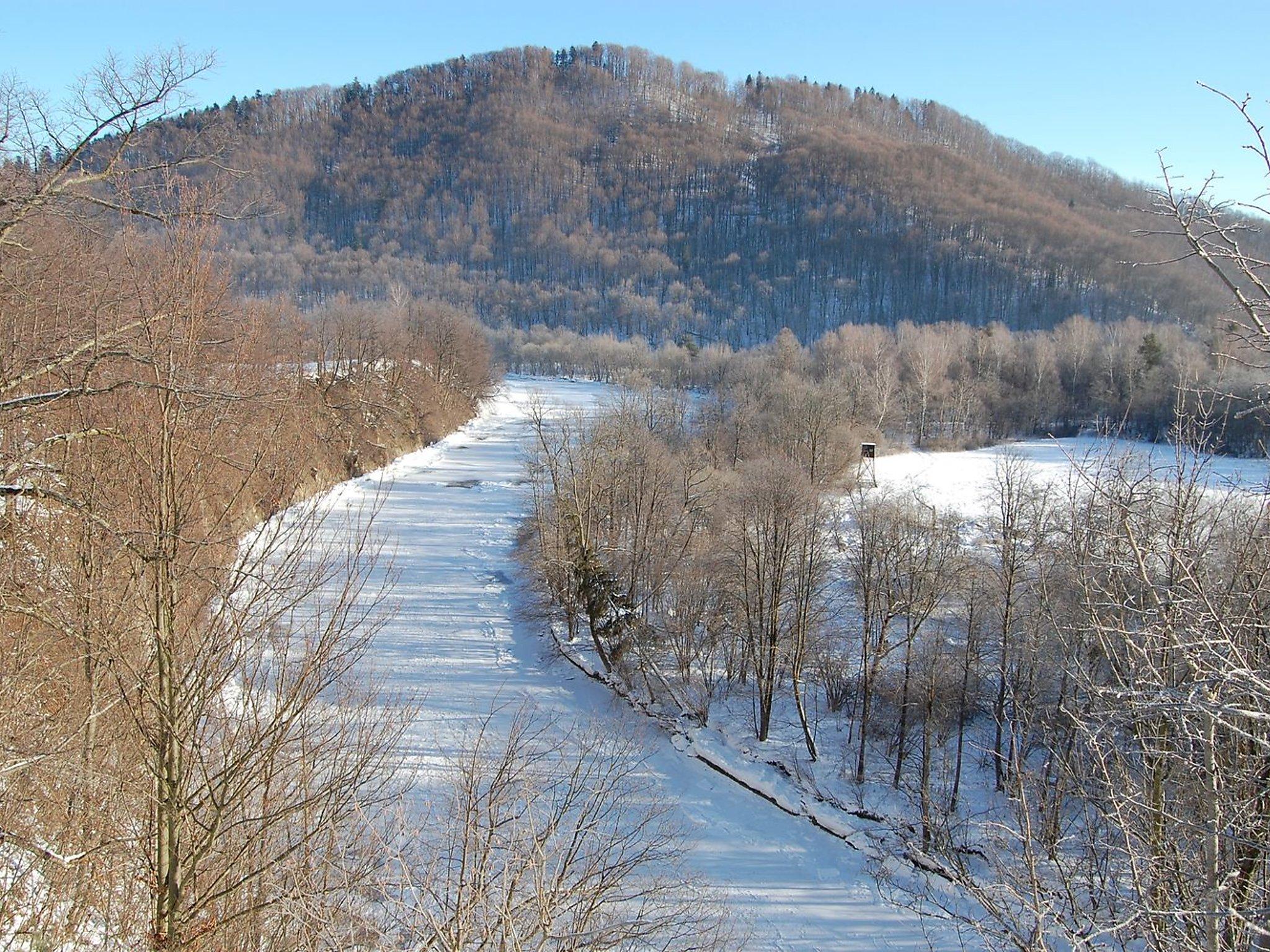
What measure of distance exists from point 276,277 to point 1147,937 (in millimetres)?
122691

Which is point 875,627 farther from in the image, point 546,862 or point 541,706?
point 546,862

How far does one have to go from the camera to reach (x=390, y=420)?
3834 centimetres

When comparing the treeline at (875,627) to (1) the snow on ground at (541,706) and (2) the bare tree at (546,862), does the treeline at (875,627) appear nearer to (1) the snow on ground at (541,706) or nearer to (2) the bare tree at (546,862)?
(1) the snow on ground at (541,706)

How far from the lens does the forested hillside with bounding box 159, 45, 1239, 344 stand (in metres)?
94.8

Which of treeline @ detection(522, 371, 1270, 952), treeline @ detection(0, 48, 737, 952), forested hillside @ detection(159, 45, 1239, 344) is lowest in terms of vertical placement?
treeline @ detection(522, 371, 1270, 952)

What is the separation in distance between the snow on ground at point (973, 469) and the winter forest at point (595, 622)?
447 millimetres

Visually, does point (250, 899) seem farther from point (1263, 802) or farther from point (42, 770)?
point (1263, 802)

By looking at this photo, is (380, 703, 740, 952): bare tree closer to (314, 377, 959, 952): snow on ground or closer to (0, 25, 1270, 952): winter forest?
(0, 25, 1270, 952): winter forest

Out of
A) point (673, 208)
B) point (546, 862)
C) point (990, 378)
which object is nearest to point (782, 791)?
point (546, 862)

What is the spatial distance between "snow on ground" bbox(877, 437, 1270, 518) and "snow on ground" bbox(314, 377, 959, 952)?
634 inches

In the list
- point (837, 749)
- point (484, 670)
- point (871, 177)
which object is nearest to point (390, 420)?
point (484, 670)

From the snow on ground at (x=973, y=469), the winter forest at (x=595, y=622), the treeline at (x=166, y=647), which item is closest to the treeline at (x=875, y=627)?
the winter forest at (x=595, y=622)

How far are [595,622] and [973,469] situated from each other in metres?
26.2

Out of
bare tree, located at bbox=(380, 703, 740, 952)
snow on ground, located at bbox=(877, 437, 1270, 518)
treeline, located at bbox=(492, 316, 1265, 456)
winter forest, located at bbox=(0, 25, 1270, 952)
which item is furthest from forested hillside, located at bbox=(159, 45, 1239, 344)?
bare tree, located at bbox=(380, 703, 740, 952)
